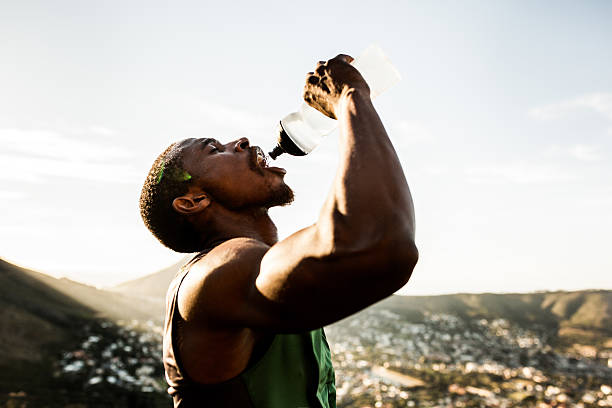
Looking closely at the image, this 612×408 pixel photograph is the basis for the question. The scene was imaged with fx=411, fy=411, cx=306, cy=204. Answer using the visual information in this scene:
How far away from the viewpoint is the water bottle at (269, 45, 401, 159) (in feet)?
6.89

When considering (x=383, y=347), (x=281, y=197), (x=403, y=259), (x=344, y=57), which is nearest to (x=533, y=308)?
(x=383, y=347)

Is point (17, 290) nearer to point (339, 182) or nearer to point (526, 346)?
point (339, 182)

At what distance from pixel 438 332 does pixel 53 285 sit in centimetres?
978

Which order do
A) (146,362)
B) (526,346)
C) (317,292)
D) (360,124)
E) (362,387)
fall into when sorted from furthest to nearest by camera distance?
(526,346), (362,387), (146,362), (360,124), (317,292)

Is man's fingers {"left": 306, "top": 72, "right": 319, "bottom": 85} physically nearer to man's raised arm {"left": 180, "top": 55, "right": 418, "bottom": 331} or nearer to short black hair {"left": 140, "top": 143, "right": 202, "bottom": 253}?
man's raised arm {"left": 180, "top": 55, "right": 418, "bottom": 331}

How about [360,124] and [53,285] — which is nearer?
[360,124]

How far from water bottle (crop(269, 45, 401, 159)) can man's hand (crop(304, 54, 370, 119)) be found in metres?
0.63

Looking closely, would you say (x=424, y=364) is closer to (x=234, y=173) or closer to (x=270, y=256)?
(x=234, y=173)

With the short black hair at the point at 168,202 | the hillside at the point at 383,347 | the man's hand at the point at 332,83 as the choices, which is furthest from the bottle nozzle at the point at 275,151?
the hillside at the point at 383,347

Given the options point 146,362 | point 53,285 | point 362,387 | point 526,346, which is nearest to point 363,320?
point 362,387

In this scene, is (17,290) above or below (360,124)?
above

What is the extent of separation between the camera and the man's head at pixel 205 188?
74.0 inches

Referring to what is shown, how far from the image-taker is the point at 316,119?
8.05ft

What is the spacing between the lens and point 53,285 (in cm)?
668
